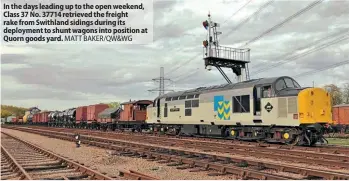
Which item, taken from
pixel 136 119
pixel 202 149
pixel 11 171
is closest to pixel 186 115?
pixel 202 149

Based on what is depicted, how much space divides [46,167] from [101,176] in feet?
11.5

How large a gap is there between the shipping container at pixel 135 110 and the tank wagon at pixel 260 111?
35.4 ft

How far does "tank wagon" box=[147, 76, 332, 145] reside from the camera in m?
16.9

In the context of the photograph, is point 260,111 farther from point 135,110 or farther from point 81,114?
point 81,114

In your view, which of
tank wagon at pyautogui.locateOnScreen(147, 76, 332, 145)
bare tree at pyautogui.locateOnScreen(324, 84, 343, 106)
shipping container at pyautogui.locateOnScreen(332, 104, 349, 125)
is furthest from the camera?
bare tree at pyautogui.locateOnScreen(324, 84, 343, 106)

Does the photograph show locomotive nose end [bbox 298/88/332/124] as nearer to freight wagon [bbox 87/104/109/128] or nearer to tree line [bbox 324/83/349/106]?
freight wagon [bbox 87/104/109/128]

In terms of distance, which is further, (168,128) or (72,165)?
(168,128)

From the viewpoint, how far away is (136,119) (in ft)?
121

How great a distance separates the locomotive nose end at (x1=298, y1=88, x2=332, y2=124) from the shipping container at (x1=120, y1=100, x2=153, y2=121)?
22491 millimetres

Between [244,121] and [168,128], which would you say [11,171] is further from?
[168,128]

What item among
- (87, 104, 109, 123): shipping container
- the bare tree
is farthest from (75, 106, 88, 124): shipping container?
the bare tree

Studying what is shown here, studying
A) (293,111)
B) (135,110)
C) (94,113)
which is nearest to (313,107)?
(293,111)

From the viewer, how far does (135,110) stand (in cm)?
3706

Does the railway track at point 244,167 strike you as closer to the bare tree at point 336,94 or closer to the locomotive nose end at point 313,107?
the locomotive nose end at point 313,107
